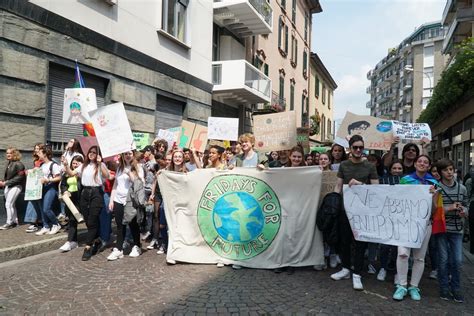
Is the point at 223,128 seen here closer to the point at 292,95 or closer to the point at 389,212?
the point at 389,212

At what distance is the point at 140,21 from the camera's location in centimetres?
1159

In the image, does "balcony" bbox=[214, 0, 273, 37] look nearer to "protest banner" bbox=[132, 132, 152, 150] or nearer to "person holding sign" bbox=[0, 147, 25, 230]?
"protest banner" bbox=[132, 132, 152, 150]

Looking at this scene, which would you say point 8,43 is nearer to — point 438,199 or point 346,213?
point 346,213

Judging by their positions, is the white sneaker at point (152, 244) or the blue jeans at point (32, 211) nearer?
the white sneaker at point (152, 244)

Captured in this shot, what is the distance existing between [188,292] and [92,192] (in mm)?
2536

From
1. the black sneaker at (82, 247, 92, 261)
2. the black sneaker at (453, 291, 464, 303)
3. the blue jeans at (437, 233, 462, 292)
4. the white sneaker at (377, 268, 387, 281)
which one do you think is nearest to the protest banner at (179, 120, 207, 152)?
the black sneaker at (82, 247, 92, 261)

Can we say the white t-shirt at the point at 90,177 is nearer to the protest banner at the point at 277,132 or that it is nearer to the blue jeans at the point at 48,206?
the blue jeans at the point at 48,206

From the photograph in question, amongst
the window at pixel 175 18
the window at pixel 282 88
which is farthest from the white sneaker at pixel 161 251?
the window at pixel 282 88

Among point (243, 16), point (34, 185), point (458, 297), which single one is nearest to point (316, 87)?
point (243, 16)

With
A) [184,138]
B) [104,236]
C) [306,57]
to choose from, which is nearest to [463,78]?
[184,138]

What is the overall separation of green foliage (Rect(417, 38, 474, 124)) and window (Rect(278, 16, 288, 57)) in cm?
1135

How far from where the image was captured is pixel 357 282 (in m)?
4.61

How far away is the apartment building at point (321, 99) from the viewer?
38.0m

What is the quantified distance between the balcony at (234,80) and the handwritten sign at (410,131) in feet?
31.4
